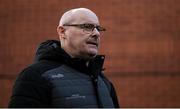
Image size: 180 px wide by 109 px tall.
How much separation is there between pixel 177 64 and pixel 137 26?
35.8 inches

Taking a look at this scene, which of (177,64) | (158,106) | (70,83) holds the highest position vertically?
(70,83)

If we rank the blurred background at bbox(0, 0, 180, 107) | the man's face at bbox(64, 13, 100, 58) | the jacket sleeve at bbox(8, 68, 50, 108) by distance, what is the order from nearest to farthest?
the jacket sleeve at bbox(8, 68, 50, 108)
the man's face at bbox(64, 13, 100, 58)
the blurred background at bbox(0, 0, 180, 107)

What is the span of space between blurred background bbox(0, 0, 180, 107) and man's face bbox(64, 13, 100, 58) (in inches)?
179

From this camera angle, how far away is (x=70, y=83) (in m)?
2.62

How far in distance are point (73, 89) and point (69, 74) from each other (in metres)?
0.11

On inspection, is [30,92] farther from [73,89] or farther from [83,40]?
[83,40]

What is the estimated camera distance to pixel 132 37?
7418 mm

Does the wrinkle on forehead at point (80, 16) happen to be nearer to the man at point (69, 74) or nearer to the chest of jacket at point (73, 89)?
the man at point (69, 74)

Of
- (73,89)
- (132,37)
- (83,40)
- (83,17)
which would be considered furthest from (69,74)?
(132,37)

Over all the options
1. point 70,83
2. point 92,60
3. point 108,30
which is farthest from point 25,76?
point 108,30

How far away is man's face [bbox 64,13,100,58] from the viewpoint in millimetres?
2805

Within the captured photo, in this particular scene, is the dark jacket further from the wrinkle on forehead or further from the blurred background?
the blurred background

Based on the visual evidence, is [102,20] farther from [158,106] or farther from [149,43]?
[158,106]

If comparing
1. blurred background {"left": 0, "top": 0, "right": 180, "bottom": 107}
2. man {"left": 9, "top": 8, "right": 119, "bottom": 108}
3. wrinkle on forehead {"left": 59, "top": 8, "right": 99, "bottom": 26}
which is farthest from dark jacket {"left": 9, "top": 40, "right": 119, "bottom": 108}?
blurred background {"left": 0, "top": 0, "right": 180, "bottom": 107}
